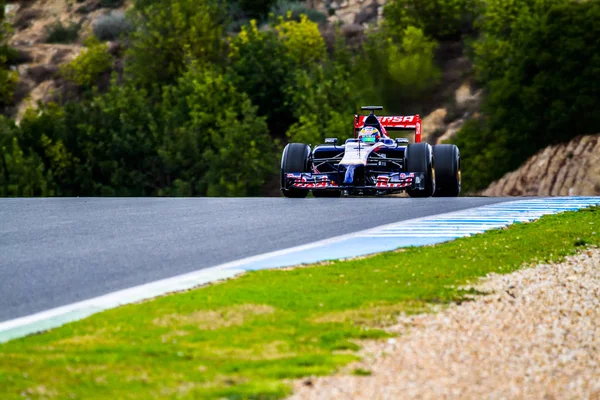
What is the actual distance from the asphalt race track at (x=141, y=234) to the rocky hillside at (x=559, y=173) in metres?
29.7

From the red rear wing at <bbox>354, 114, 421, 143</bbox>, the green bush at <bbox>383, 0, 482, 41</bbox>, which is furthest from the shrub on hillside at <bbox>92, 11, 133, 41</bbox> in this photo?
the red rear wing at <bbox>354, 114, 421, 143</bbox>

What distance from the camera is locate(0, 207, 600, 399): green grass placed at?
22.1ft

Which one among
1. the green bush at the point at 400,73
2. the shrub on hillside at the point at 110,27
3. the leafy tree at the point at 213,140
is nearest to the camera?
the leafy tree at the point at 213,140

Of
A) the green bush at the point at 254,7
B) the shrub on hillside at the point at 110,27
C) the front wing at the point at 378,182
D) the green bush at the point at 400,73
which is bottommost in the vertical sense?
the front wing at the point at 378,182

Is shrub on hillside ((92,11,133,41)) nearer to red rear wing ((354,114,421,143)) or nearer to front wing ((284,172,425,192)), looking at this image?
red rear wing ((354,114,421,143))

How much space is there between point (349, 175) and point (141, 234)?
7.40 meters

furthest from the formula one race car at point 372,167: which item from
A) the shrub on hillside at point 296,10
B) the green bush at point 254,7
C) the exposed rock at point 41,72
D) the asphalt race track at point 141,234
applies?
the green bush at point 254,7

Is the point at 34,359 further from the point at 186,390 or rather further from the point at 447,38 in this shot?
the point at 447,38

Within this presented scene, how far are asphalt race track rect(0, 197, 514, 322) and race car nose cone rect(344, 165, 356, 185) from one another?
0.73m

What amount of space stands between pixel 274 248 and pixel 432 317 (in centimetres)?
436

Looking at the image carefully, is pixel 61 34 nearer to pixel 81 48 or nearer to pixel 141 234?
pixel 81 48

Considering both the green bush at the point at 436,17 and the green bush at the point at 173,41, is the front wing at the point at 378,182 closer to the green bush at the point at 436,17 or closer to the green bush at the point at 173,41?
the green bush at the point at 436,17

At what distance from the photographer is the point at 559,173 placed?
51906 millimetres

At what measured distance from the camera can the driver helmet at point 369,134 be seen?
22422 millimetres
